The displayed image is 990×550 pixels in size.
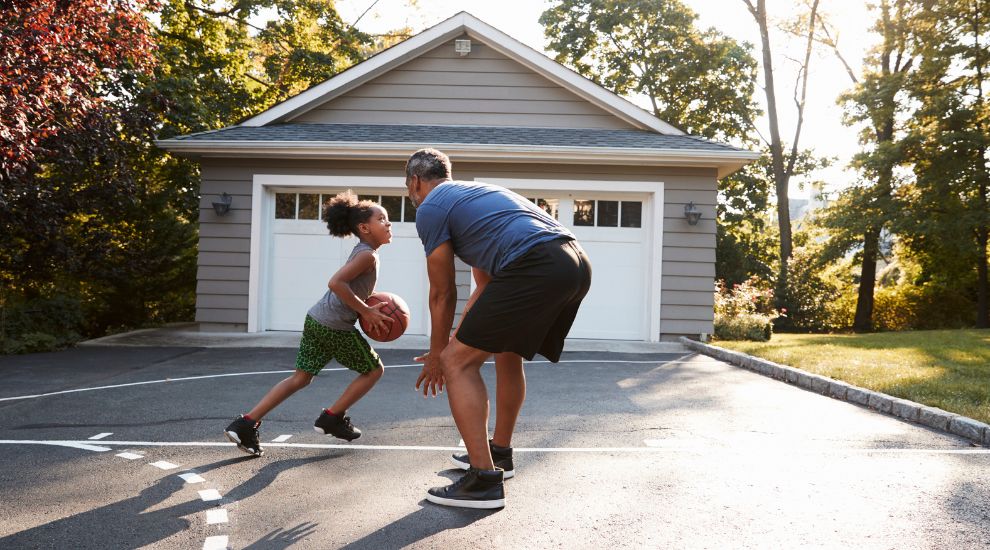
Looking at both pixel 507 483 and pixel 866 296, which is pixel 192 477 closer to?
pixel 507 483

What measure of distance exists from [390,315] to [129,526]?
1.74 meters

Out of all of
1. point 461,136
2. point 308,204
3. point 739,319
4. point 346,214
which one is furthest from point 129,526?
point 739,319

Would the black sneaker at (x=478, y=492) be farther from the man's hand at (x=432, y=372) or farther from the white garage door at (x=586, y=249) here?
the white garage door at (x=586, y=249)

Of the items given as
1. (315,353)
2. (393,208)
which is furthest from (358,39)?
(315,353)

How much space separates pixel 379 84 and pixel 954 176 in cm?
1404

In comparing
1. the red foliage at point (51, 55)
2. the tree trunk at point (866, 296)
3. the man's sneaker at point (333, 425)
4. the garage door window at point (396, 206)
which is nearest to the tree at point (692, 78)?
the tree trunk at point (866, 296)

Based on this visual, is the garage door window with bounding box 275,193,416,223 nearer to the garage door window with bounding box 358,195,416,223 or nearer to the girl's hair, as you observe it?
the garage door window with bounding box 358,195,416,223

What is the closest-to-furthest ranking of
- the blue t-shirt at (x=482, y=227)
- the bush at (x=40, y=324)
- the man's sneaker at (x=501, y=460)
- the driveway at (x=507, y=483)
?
the driveway at (x=507, y=483) < the blue t-shirt at (x=482, y=227) < the man's sneaker at (x=501, y=460) < the bush at (x=40, y=324)

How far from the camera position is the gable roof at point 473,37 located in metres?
12.8

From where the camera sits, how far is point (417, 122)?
13.2 meters

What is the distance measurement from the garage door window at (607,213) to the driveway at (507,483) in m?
5.42

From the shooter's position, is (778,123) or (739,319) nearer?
(739,319)

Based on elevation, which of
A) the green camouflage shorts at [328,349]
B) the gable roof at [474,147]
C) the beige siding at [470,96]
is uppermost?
the beige siding at [470,96]

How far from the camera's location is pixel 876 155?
742 inches
